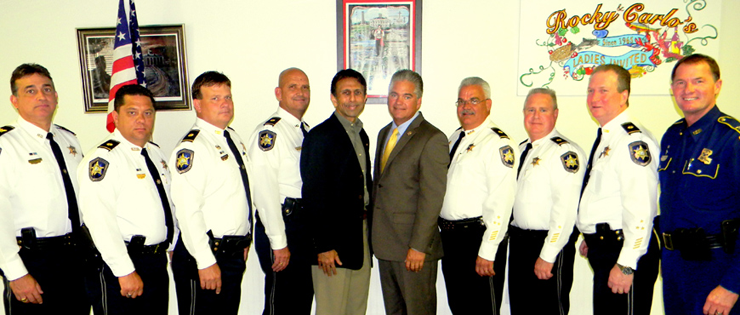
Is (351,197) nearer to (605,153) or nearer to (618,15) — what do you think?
(605,153)

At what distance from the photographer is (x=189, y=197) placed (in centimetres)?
205

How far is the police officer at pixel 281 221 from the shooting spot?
241cm

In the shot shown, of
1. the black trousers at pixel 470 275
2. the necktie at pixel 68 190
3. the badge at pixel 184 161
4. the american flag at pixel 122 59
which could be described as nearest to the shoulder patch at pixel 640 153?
the black trousers at pixel 470 275

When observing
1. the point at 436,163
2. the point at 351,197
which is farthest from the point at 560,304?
the point at 351,197

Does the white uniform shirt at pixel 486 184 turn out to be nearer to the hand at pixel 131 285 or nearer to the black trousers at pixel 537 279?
the black trousers at pixel 537 279

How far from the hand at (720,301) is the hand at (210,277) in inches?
90.6

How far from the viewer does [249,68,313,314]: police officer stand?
95.0 inches

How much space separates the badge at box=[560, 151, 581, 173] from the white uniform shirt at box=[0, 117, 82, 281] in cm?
283

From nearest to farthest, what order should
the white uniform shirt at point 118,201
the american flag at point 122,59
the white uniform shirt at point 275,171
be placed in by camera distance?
the white uniform shirt at point 118,201
the white uniform shirt at point 275,171
the american flag at point 122,59

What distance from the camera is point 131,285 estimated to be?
198cm

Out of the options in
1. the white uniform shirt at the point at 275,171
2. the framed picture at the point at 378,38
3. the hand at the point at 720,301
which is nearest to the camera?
the hand at the point at 720,301

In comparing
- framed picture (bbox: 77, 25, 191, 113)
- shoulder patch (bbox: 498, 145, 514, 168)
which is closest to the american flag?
framed picture (bbox: 77, 25, 191, 113)

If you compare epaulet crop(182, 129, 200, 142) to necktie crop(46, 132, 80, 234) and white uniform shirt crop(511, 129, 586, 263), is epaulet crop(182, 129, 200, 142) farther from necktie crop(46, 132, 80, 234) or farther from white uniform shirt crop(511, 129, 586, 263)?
white uniform shirt crop(511, 129, 586, 263)

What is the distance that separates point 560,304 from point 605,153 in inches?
36.2
